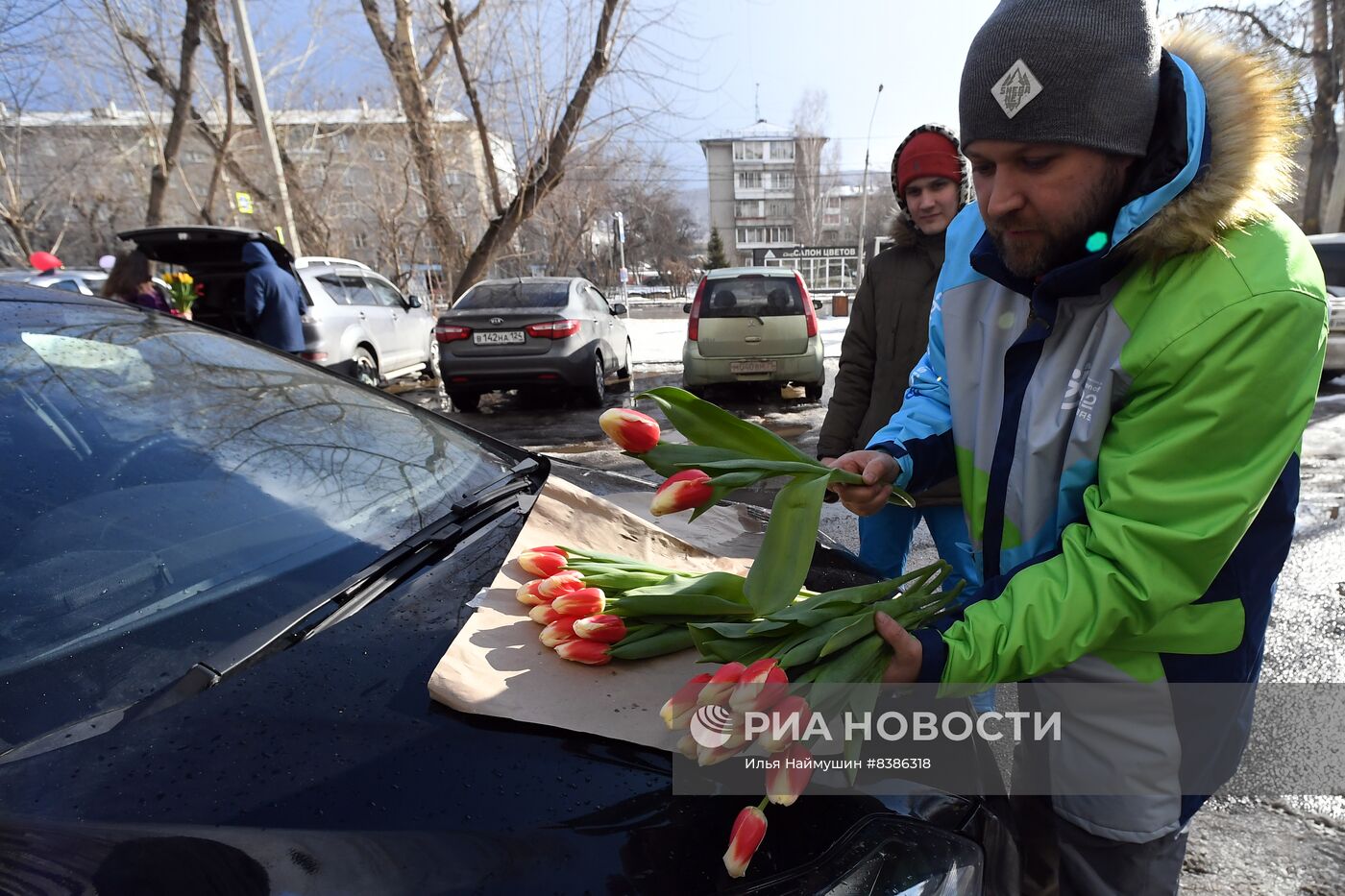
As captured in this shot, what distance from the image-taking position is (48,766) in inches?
39.0

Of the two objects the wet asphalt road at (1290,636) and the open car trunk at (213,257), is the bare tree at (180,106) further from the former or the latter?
the wet asphalt road at (1290,636)

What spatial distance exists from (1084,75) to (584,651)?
1.13 meters

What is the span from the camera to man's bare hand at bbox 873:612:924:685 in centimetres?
108

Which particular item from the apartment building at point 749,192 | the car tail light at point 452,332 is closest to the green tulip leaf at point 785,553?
the car tail light at point 452,332

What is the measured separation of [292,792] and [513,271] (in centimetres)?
2620

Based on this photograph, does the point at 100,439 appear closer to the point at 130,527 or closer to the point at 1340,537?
Answer: the point at 130,527

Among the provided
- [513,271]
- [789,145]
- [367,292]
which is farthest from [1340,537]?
[789,145]

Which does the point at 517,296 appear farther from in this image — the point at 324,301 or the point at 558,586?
the point at 558,586

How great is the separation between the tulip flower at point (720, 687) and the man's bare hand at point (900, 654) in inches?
10.1

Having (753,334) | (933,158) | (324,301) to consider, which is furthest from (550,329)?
(933,158)

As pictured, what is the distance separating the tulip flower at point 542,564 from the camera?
137 cm

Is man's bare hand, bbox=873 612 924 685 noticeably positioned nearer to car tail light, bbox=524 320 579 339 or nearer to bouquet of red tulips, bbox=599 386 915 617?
bouquet of red tulips, bbox=599 386 915 617

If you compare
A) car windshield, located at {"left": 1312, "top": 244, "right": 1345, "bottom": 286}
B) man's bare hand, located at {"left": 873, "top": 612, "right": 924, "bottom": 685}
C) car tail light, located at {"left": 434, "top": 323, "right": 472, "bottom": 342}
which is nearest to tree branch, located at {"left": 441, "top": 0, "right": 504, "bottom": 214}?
car tail light, located at {"left": 434, "top": 323, "right": 472, "bottom": 342}

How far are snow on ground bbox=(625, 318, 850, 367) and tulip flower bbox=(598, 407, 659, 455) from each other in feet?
29.9
